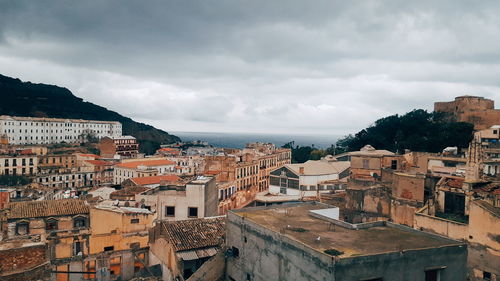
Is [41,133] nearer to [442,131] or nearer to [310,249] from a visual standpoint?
[442,131]

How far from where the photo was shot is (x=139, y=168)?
74.9 metres

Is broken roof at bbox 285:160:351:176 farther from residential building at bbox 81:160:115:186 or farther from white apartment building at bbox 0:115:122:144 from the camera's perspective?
white apartment building at bbox 0:115:122:144

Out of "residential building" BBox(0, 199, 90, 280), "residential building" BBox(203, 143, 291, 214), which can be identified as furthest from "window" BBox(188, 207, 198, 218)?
"residential building" BBox(203, 143, 291, 214)

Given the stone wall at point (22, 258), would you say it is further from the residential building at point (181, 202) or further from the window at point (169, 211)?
the window at point (169, 211)

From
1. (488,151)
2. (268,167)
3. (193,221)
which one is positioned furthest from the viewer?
(268,167)

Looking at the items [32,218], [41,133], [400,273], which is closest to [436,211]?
[400,273]

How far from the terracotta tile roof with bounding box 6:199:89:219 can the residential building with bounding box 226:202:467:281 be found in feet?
47.1

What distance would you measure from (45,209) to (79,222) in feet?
8.83

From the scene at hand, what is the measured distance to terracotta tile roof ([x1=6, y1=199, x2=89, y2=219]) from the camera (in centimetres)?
2658

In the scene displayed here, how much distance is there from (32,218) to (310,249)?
71.8 feet

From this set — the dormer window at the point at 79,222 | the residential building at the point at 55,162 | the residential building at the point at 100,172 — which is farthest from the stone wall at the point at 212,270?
the residential building at the point at 55,162

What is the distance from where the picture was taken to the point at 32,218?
26.4 meters

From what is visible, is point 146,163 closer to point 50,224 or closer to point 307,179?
point 307,179

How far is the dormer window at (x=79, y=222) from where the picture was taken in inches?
1080
